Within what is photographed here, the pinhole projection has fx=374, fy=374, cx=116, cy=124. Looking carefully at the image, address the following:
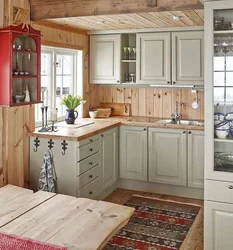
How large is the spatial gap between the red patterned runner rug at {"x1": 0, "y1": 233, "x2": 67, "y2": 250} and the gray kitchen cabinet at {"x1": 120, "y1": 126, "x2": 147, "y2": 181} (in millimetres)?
3061

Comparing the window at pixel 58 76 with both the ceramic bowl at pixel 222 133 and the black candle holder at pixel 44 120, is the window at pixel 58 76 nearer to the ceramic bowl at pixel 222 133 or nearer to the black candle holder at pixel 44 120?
the black candle holder at pixel 44 120

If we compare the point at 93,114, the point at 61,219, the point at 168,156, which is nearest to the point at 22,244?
the point at 61,219

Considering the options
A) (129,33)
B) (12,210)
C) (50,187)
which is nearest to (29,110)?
(50,187)

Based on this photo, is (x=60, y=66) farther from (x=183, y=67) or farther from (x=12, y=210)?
(x=12, y=210)

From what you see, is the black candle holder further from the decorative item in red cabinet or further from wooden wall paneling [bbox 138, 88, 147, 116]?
wooden wall paneling [bbox 138, 88, 147, 116]

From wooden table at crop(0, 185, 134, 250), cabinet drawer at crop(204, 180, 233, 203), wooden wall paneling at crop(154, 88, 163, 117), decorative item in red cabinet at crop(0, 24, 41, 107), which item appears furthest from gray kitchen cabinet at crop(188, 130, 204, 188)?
wooden table at crop(0, 185, 134, 250)

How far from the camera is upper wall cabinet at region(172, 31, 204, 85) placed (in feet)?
16.0

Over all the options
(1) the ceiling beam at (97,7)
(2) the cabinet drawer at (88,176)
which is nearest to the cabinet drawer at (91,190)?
(2) the cabinet drawer at (88,176)

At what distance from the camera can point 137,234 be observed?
3.75m

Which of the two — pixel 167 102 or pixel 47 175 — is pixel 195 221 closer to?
pixel 47 175

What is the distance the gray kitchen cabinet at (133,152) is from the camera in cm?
498

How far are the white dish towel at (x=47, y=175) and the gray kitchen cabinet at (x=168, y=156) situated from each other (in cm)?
145

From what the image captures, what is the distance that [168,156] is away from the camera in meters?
4.86

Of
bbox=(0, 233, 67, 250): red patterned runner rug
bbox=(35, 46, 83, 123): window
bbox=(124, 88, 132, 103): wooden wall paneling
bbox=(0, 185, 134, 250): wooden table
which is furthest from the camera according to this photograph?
bbox=(124, 88, 132, 103): wooden wall paneling
